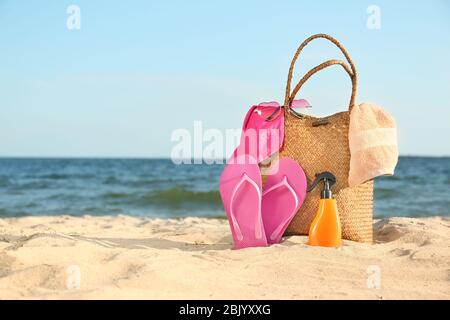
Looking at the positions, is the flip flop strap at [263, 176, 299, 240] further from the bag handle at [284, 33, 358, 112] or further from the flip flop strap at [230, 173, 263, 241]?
the bag handle at [284, 33, 358, 112]

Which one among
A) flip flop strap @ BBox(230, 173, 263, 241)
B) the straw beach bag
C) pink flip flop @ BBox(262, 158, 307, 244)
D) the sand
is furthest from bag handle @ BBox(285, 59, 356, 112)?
the sand

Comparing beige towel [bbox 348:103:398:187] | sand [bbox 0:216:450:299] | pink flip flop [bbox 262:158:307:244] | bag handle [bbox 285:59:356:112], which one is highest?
bag handle [bbox 285:59:356:112]

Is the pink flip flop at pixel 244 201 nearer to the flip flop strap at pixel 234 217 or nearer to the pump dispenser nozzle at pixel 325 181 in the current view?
the flip flop strap at pixel 234 217

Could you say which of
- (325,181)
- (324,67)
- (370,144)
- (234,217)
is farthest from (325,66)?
(234,217)

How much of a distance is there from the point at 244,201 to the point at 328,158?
1.61ft

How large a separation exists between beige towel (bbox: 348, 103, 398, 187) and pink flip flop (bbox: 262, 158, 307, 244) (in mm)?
265

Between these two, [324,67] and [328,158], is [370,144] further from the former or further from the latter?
[324,67]

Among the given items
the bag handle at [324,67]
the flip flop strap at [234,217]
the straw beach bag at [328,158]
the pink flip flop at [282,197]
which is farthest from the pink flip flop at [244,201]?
the bag handle at [324,67]

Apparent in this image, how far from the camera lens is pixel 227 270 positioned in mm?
2107

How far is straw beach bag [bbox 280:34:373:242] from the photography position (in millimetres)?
2744

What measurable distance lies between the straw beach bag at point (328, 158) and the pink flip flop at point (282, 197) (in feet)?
0.20

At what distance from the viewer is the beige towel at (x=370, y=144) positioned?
2629 millimetres

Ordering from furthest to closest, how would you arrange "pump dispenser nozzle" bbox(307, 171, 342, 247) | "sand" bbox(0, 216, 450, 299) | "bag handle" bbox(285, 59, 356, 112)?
"bag handle" bbox(285, 59, 356, 112) < "pump dispenser nozzle" bbox(307, 171, 342, 247) < "sand" bbox(0, 216, 450, 299)
